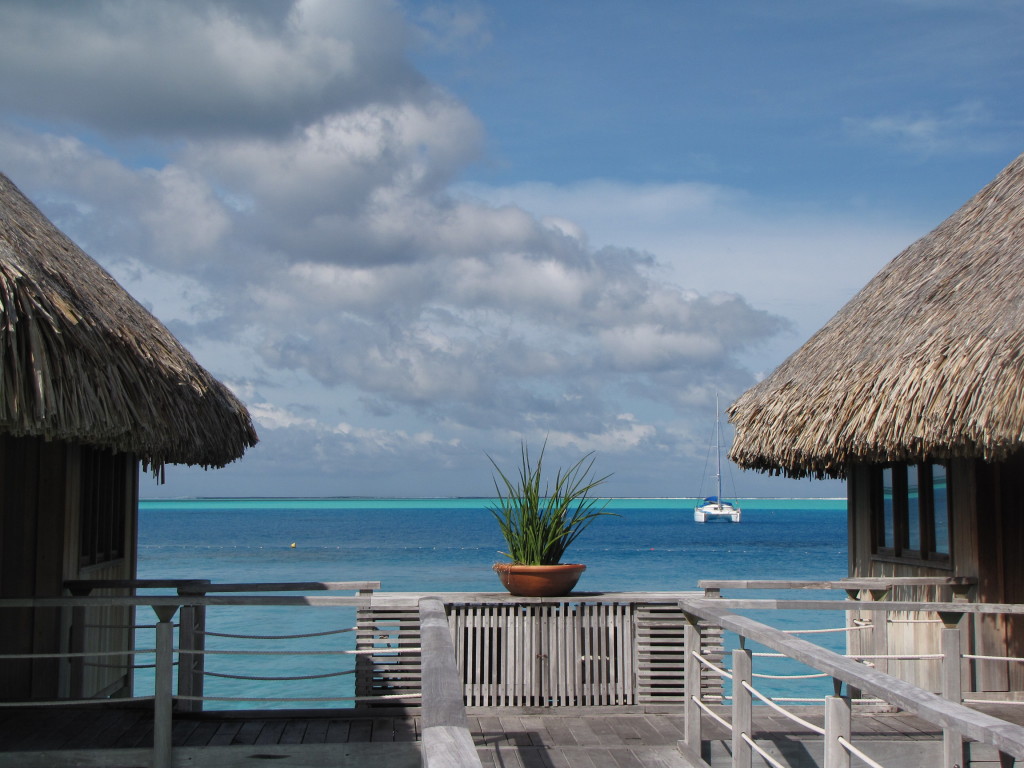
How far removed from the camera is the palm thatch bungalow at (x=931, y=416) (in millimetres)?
5352

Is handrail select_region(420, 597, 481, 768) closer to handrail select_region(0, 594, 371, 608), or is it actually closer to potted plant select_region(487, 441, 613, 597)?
handrail select_region(0, 594, 371, 608)

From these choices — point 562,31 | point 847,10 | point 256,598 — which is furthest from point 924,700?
point 847,10

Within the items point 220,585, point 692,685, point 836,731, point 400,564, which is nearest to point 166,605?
point 220,585

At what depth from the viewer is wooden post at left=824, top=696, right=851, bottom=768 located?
122 inches

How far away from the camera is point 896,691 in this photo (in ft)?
8.37

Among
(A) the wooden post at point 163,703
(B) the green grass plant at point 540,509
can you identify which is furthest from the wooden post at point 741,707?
(A) the wooden post at point 163,703

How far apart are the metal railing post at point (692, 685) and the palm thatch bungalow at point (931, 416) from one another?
1639 millimetres

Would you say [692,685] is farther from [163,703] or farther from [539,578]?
[163,703]

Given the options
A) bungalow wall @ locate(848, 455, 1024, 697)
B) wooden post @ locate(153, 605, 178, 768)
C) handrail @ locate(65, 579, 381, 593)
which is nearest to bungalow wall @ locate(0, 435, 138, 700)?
handrail @ locate(65, 579, 381, 593)

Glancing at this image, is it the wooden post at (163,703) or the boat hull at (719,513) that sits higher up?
the wooden post at (163,703)

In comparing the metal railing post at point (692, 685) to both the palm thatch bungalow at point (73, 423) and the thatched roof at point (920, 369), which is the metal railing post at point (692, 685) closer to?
the thatched roof at point (920, 369)

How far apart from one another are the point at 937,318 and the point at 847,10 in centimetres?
547

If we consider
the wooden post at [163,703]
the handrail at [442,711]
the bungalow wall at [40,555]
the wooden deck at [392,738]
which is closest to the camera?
the handrail at [442,711]

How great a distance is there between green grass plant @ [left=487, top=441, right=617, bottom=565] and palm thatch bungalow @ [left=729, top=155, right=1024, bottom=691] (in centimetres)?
144
